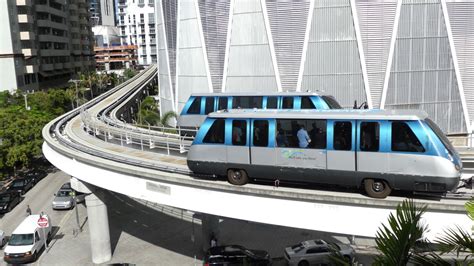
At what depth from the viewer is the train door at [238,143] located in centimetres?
1462

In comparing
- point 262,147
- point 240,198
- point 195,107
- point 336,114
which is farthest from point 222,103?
point 336,114

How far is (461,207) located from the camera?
11328 mm

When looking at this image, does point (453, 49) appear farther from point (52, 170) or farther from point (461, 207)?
point (52, 170)

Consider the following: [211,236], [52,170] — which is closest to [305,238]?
[211,236]

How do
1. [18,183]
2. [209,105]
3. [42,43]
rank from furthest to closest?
[42,43], [18,183], [209,105]

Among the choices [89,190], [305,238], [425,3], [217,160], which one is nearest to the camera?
[217,160]

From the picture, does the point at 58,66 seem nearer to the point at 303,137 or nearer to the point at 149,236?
the point at 149,236

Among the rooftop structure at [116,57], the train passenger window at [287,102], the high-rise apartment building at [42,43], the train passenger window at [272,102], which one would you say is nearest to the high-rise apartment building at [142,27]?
the rooftop structure at [116,57]

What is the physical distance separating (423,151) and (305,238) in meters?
17.0

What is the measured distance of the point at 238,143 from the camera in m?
14.8

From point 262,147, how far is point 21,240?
1810cm

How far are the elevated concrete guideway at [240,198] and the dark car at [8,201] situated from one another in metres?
15.1

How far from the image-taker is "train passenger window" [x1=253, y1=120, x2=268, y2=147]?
47.3ft

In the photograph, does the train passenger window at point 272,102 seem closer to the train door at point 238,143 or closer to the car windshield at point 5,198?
the train door at point 238,143
